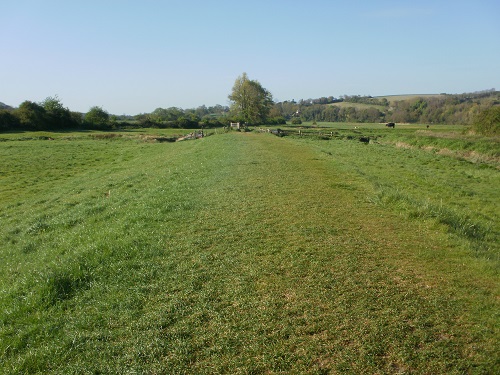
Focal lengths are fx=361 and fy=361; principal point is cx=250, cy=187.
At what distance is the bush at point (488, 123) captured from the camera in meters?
36.2

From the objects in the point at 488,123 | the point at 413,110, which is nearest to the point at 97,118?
the point at 488,123

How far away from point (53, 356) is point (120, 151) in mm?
34009

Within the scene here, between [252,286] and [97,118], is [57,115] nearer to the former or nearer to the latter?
[97,118]

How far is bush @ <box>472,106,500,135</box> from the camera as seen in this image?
3625 centimetres

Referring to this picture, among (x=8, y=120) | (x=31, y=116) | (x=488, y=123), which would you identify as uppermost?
(x=31, y=116)

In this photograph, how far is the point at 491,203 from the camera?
45.8 feet

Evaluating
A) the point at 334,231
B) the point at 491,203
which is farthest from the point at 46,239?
the point at 491,203

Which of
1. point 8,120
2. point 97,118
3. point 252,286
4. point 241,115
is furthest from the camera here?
point 241,115

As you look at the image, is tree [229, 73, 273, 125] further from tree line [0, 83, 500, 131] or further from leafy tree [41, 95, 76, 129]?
leafy tree [41, 95, 76, 129]

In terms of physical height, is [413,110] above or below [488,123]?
above

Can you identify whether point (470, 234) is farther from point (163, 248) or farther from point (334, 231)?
point (163, 248)

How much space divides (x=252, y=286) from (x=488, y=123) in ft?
135

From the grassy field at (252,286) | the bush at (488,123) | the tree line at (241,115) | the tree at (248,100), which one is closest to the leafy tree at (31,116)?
the tree line at (241,115)

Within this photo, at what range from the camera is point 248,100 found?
85.2m
